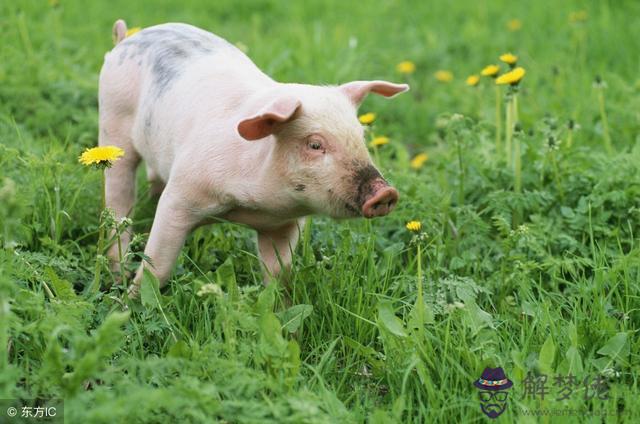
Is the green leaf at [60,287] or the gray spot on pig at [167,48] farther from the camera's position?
the gray spot on pig at [167,48]

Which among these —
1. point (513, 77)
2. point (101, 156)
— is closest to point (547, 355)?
point (513, 77)

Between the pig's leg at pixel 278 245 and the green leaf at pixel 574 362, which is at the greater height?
the pig's leg at pixel 278 245

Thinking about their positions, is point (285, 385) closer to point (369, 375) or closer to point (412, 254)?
point (369, 375)

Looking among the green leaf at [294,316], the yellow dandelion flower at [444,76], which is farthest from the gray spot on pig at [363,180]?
the yellow dandelion flower at [444,76]

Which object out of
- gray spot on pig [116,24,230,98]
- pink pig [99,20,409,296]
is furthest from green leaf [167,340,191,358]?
gray spot on pig [116,24,230,98]

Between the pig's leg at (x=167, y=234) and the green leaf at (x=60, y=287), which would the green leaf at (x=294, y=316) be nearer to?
the pig's leg at (x=167, y=234)

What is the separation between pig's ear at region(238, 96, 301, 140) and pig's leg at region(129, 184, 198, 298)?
47 centimetres

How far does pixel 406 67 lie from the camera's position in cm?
623

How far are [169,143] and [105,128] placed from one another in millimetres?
520

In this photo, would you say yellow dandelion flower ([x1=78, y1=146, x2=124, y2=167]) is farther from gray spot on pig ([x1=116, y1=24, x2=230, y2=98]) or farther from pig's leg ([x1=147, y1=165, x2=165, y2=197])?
pig's leg ([x1=147, y1=165, x2=165, y2=197])

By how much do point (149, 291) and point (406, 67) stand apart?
135 inches

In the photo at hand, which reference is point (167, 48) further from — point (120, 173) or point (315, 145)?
point (315, 145)

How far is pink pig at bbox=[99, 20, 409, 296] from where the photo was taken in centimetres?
304

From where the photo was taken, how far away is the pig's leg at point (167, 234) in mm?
3398
